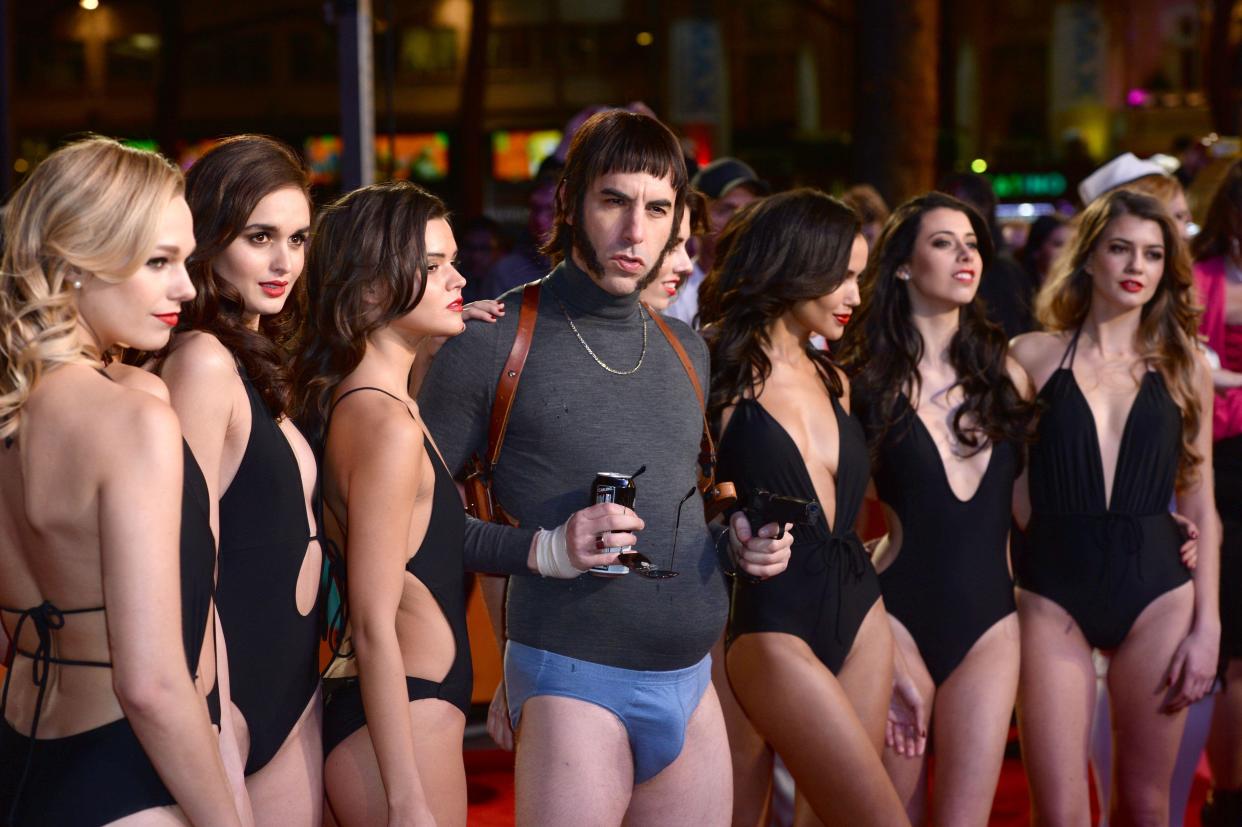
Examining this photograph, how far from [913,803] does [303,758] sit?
6.69 feet

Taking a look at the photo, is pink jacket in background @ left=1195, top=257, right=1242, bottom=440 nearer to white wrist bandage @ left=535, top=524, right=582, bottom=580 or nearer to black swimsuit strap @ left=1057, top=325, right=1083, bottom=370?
black swimsuit strap @ left=1057, top=325, right=1083, bottom=370

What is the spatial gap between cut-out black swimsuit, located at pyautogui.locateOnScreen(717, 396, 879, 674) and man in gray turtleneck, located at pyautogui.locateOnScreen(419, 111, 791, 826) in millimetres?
588

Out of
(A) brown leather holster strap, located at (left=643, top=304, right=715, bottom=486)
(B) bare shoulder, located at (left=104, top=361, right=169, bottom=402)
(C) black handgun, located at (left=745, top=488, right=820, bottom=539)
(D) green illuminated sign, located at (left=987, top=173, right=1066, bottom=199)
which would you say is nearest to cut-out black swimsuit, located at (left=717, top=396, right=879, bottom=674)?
(A) brown leather holster strap, located at (left=643, top=304, right=715, bottom=486)

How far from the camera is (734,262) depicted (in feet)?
13.1

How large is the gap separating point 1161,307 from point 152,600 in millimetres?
3428

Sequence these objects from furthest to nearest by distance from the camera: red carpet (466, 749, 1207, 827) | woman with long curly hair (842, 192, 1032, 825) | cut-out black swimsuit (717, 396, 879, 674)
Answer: red carpet (466, 749, 1207, 827) → woman with long curly hair (842, 192, 1032, 825) → cut-out black swimsuit (717, 396, 879, 674)

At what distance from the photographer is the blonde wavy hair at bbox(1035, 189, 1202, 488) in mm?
4371

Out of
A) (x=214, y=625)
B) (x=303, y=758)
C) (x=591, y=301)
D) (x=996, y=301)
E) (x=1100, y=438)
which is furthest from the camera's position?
(x=996, y=301)

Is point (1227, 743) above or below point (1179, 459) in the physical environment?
below

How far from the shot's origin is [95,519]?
1978 millimetres

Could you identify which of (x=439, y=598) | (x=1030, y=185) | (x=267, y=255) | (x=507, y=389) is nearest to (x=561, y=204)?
(x=507, y=389)

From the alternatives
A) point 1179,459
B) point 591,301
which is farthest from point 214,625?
point 1179,459

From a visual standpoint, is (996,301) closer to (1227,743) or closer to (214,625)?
(1227,743)

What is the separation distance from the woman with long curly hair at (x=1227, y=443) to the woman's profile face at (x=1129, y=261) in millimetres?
682
